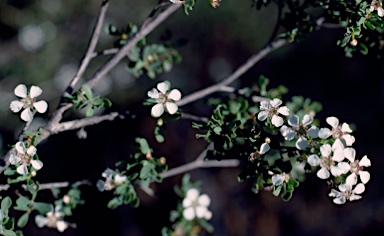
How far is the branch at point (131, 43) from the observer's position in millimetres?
1877

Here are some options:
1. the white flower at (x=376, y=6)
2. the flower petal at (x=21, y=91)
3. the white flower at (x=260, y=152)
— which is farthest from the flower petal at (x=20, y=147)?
the white flower at (x=376, y=6)

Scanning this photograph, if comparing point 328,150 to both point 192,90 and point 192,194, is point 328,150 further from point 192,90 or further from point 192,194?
point 192,90

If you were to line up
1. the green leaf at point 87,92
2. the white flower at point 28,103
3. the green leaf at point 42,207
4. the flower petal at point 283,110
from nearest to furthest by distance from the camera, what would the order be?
the flower petal at point 283,110
the white flower at point 28,103
the green leaf at point 87,92
the green leaf at point 42,207

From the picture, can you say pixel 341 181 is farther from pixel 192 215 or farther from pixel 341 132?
pixel 192 215

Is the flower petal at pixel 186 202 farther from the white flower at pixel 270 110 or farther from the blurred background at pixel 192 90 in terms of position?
the blurred background at pixel 192 90

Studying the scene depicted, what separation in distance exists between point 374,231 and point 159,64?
9.14 ft

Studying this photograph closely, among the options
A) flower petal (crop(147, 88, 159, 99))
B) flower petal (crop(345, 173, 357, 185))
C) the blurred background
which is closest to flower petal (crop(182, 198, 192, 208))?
flower petal (crop(147, 88, 159, 99))

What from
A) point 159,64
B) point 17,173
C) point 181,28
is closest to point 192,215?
point 159,64

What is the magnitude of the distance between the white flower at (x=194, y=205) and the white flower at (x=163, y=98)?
693 mm

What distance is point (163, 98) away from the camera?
169 cm

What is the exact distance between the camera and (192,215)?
2.26 metres

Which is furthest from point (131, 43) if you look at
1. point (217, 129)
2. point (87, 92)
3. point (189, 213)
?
point (189, 213)

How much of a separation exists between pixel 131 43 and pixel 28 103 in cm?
47

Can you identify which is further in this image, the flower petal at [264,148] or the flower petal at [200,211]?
the flower petal at [200,211]
